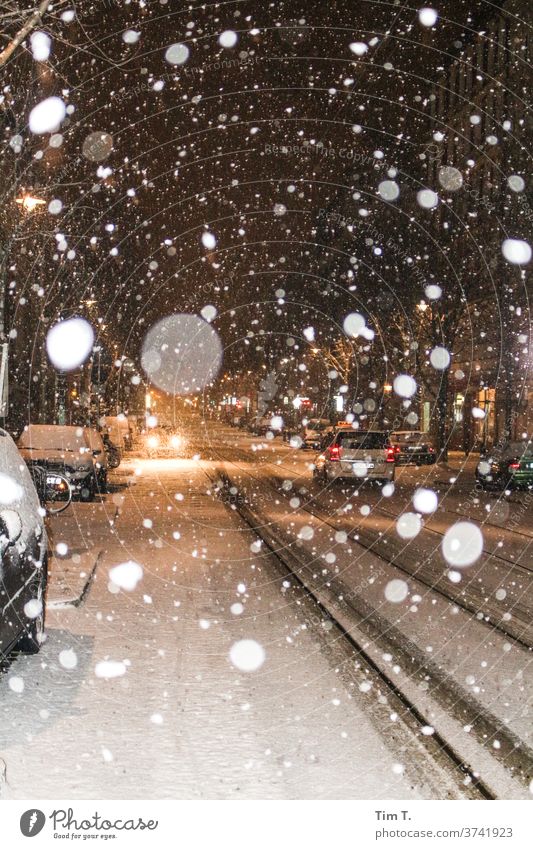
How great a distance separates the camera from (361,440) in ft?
98.2

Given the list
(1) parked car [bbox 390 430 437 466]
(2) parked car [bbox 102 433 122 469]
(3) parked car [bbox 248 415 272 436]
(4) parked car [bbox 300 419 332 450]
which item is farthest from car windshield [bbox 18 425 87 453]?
(3) parked car [bbox 248 415 272 436]

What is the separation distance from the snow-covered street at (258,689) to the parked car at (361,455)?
16357 millimetres

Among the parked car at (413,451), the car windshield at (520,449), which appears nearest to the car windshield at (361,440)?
the car windshield at (520,449)

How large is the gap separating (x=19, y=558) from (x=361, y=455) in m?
23.6

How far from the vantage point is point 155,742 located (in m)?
5.62

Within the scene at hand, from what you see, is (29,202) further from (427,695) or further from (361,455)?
(427,695)

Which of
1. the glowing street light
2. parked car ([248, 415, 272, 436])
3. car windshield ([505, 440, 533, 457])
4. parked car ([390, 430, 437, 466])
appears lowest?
parked car ([248, 415, 272, 436])

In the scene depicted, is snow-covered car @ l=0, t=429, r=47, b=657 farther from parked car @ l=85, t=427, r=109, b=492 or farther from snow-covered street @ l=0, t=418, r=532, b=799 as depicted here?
parked car @ l=85, t=427, r=109, b=492

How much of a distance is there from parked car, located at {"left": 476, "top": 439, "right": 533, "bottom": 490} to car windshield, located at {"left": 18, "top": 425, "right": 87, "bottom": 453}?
12.4 metres

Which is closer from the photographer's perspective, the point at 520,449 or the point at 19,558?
the point at 19,558

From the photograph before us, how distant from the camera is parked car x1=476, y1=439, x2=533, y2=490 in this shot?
2789 cm

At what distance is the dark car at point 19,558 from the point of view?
6.48 meters

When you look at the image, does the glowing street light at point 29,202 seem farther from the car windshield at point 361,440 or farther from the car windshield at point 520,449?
the car windshield at point 520,449


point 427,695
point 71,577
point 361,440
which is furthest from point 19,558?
point 361,440
